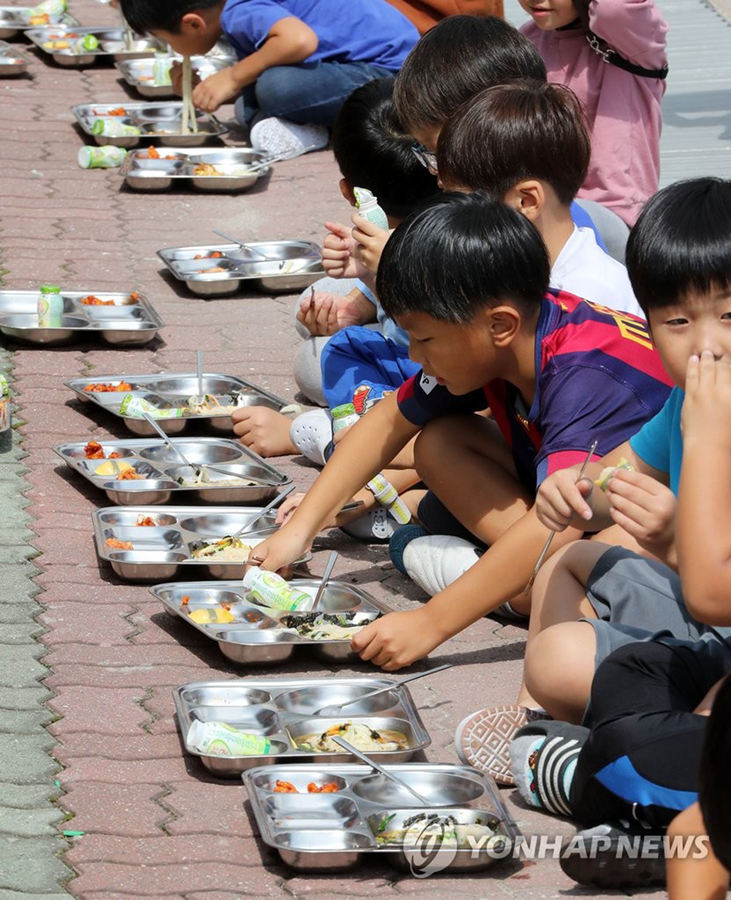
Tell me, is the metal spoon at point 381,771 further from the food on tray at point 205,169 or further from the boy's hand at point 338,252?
the food on tray at point 205,169

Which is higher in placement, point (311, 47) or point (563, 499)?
point (563, 499)

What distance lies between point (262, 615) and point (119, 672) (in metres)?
0.31

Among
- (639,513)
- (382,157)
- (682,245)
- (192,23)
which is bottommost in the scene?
(192,23)

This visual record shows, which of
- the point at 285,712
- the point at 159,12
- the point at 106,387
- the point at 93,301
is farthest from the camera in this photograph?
the point at 159,12

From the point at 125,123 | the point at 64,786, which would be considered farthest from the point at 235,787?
the point at 125,123

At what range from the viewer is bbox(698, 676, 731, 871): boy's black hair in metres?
1.43

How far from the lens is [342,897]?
7.14 feet

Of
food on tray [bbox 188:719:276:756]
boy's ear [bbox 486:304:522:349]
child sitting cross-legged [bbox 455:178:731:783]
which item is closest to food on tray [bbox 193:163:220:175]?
boy's ear [bbox 486:304:522:349]

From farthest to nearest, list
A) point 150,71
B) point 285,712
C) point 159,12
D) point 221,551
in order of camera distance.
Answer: point 150,71
point 159,12
point 221,551
point 285,712

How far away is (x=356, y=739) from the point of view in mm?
2551

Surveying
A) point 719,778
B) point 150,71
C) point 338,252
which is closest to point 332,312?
point 338,252

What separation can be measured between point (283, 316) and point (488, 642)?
6.58 ft

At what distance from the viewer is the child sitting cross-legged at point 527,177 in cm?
313

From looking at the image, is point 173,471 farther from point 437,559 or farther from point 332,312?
point 437,559
